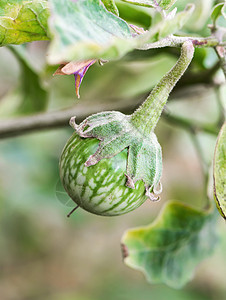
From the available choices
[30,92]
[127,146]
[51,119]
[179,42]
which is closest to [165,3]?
[179,42]

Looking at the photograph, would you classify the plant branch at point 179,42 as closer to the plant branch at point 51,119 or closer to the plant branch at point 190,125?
the plant branch at point 51,119

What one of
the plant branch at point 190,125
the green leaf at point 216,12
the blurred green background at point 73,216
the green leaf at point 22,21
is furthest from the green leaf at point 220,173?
the blurred green background at point 73,216

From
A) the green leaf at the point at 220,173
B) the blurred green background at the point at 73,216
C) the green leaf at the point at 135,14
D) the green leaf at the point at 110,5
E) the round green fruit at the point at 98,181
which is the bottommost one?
the blurred green background at the point at 73,216

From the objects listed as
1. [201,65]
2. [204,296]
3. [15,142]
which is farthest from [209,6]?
[204,296]

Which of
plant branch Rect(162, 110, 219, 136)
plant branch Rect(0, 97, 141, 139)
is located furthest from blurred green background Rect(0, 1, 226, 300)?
plant branch Rect(0, 97, 141, 139)

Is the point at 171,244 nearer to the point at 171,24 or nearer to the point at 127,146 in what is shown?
the point at 127,146

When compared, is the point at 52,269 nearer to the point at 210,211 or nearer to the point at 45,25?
the point at 210,211

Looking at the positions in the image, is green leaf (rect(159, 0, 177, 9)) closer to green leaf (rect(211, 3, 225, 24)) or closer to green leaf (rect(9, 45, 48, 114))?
green leaf (rect(211, 3, 225, 24))
